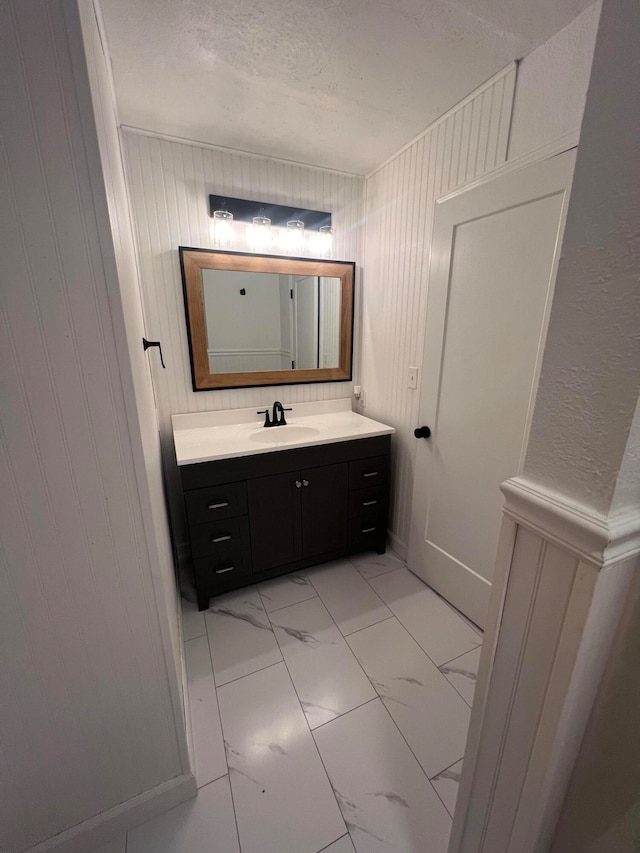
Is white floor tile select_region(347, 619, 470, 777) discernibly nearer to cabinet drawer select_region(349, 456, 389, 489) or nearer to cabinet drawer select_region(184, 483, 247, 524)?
cabinet drawer select_region(349, 456, 389, 489)

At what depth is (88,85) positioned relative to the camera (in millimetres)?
591

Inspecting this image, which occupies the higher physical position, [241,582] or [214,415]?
[214,415]

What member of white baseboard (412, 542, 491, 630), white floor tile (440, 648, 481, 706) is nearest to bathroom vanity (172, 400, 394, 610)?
white baseboard (412, 542, 491, 630)

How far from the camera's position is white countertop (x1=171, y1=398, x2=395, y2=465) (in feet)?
5.53

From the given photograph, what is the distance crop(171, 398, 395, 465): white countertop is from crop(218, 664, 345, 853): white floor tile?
38.7 inches

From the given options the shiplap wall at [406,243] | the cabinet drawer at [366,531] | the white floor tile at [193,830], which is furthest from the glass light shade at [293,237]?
the white floor tile at [193,830]

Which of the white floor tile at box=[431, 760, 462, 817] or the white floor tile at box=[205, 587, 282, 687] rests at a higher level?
the white floor tile at box=[431, 760, 462, 817]

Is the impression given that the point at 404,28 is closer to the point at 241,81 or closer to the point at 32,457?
the point at 241,81

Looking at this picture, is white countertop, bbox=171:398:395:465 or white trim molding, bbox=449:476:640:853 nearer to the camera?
white trim molding, bbox=449:476:640:853

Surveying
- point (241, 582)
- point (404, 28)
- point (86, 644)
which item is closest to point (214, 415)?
point (241, 582)

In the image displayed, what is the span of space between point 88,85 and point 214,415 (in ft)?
5.08

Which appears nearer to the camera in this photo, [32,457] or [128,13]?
[32,457]

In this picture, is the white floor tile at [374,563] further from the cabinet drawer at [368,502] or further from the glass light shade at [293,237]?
A: the glass light shade at [293,237]

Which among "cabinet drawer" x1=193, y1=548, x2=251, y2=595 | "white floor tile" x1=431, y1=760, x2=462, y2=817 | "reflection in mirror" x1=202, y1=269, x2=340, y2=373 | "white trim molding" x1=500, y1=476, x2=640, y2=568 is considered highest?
"reflection in mirror" x1=202, y1=269, x2=340, y2=373
